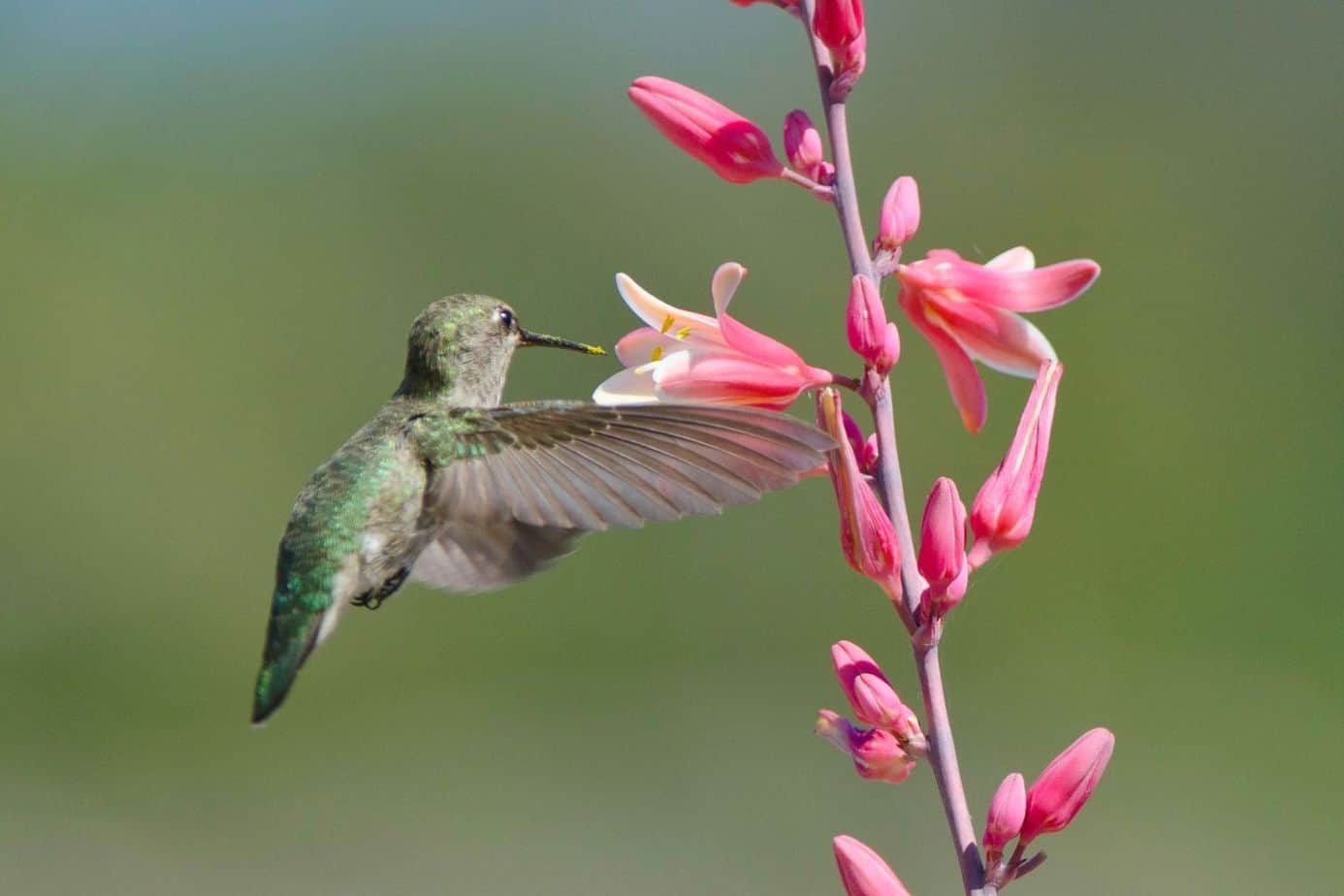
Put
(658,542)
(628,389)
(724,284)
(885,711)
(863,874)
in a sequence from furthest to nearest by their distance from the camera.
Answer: (658,542) → (628,389) → (724,284) → (885,711) → (863,874)

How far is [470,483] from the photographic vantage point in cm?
230

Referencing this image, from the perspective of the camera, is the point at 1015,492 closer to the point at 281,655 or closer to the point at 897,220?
the point at 897,220

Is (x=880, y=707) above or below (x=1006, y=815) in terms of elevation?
above

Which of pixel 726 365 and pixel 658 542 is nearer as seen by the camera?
pixel 726 365

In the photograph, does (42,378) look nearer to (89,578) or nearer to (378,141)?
(89,578)

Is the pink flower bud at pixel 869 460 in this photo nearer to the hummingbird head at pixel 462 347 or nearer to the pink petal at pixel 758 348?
the pink petal at pixel 758 348

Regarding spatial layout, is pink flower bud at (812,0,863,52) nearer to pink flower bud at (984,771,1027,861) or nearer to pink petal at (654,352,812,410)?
pink petal at (654,352,812,410)

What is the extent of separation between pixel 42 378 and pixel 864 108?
5.34 metres

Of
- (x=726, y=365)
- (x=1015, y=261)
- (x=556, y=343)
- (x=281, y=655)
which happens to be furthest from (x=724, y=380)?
(x=281, y=655)

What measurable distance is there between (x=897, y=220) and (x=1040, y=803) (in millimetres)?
804

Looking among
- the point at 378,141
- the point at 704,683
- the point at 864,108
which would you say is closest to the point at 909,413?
the point at 704,683

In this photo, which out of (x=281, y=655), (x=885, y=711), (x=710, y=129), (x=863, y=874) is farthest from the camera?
(x=281, y=655)

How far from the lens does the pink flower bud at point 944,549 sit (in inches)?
69.8

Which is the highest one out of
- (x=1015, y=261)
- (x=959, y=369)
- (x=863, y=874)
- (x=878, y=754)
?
(x=1015, y=261)
